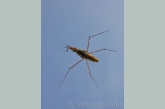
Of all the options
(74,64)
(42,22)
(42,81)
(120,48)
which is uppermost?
(42,22)

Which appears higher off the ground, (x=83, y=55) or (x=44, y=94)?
(x=83, y=55)

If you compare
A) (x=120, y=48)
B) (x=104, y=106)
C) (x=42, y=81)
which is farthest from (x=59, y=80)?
(x=120, y=48)

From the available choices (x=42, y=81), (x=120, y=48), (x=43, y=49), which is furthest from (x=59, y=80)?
(x=120, y=48)

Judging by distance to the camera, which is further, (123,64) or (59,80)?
(59,80)

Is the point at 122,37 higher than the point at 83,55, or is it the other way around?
the point at 122,37

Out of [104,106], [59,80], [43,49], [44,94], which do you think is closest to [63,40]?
[43,49]

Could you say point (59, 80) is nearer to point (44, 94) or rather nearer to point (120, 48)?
point (44, 94)

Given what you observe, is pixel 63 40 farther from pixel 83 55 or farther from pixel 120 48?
pixel 120 48

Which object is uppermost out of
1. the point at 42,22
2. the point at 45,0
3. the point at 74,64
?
→ the point at 45,0
